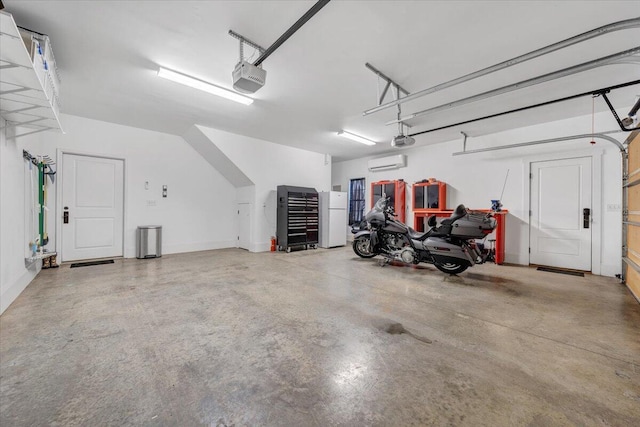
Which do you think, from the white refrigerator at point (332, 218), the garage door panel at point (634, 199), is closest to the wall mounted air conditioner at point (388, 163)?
the white refrigerator at point (332, 218)

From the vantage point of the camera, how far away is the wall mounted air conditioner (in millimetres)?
6777

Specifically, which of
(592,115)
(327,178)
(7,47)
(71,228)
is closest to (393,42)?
(7,47)

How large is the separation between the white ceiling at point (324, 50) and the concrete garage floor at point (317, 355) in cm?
274

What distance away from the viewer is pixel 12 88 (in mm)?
2262

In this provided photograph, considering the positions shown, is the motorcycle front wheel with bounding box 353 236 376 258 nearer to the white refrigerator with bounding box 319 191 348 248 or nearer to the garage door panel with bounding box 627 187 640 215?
the white refrigerator with bounding box 319 191 348 248

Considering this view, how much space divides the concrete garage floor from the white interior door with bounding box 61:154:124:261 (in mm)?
1631

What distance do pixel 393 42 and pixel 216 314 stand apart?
10.8 feet

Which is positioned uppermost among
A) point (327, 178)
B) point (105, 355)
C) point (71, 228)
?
point (327, 178)

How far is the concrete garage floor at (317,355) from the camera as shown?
1320 mm

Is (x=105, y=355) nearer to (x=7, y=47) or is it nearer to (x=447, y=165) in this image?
(x=7, y=47)

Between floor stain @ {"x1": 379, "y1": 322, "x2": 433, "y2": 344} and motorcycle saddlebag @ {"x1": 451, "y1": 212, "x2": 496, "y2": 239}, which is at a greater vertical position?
motorcycle saddlebag @ {"x1": 451, "y1": 212, "x2": 496, "y2": 239}

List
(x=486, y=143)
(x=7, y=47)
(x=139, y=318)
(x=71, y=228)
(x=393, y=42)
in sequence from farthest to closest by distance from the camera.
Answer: (x=486, y=143) < (x=71, y=228) < (x=393, y=42) < (x=139, y=318) < (x=7, y=47)

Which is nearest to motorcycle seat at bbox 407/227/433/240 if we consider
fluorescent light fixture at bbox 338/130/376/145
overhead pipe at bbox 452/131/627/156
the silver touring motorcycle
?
the silver touring motorcycle

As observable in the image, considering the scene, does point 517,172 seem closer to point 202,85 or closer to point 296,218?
point 296,218
